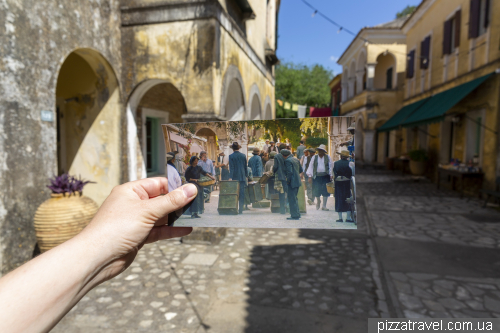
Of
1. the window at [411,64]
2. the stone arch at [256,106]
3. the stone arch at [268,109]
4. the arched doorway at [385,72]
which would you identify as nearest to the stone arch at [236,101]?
the stone arch at [256,106]

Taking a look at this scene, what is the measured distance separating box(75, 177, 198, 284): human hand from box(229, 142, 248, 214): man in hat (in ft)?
0.72

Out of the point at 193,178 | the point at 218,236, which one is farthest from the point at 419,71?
the point at 193,178

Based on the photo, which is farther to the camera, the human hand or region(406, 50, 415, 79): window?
region(406, 50, 415, 79): window

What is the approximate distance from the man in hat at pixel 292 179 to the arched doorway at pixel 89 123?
5.27 m

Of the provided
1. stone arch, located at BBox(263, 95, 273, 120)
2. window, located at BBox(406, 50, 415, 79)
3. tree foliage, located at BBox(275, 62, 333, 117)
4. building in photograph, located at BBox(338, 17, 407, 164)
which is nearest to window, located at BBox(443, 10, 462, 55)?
window, located at BBox(406, 50, 415, 79)

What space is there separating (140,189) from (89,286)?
56cm

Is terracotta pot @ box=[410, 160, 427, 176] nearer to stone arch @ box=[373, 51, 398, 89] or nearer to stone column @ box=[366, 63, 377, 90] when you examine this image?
stone column @ box=[366, 63, 377, 90]

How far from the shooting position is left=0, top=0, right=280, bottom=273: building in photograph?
3.95m

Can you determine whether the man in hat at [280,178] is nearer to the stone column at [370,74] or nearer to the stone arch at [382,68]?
the stone column at [370,74]

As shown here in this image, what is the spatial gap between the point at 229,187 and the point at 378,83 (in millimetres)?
21179

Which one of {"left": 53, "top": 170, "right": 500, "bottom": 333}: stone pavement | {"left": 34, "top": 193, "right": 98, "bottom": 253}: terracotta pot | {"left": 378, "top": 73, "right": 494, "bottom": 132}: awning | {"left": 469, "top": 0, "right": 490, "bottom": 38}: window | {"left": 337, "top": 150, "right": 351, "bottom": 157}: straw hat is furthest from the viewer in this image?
{"left": 469, "top": 0, "right": 490, "bottom": 38}: window

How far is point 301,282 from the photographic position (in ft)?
12.3

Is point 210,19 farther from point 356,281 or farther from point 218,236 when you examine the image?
point 356,281

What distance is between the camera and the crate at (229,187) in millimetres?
1620
